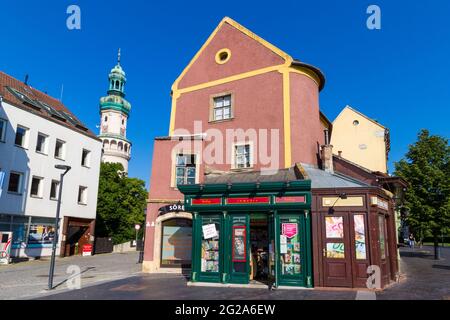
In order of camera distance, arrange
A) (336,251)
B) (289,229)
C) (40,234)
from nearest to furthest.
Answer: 1. (336,251)
2. (289,229)
3. (40,234)

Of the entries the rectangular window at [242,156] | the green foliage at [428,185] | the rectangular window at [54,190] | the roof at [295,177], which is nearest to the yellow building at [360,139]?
the green foliage at [428,185]

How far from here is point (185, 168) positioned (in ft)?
61.9

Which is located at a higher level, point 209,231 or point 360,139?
point 360,139

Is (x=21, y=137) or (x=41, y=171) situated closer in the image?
(x=21, y=137)

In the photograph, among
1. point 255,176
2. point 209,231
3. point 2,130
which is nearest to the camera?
point 209,231

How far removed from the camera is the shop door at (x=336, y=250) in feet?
41.7

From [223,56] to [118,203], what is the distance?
92.1 feet

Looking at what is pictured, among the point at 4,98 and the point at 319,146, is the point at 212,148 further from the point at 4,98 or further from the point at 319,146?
the point at 4,98

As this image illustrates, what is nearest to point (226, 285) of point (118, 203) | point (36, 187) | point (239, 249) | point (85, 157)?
point (239, 249)

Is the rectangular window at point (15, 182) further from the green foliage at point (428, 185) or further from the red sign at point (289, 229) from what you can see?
A: the green foliage at point (428, 185)

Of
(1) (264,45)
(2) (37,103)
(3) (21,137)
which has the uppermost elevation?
(2) (37,103)

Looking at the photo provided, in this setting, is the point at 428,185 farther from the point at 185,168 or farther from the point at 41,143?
the point at 41,143

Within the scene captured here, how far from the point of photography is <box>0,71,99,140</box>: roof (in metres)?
27.4

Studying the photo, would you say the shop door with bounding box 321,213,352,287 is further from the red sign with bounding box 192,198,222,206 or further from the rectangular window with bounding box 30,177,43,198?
the rectangular window with bounding box 30,177,43,198
